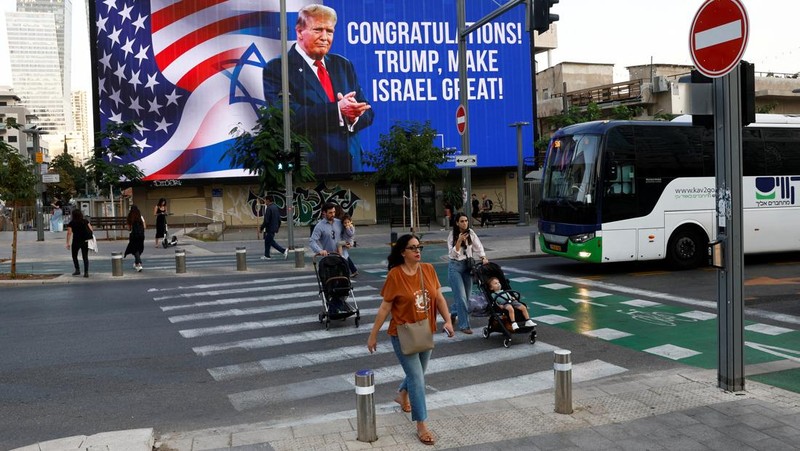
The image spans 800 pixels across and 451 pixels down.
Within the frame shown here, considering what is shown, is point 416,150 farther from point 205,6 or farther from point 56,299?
point 56,299

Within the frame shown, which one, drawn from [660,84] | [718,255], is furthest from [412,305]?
[660,84]

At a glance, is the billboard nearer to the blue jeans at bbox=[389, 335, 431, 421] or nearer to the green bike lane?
the green bike lane

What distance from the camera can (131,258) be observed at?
2356cm

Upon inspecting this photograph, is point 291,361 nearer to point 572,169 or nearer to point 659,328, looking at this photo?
point 659,328

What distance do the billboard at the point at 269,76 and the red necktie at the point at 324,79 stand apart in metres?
0.25

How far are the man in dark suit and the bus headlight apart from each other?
26253 mm

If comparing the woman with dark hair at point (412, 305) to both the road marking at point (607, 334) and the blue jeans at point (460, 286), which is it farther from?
the road marking at point (607, 334)

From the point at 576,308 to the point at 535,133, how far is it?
108 ft

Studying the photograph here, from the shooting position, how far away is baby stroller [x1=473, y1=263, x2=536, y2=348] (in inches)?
372

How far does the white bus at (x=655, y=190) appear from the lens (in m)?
15.8

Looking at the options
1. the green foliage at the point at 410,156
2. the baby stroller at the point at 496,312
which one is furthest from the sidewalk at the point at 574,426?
the green foliage at the point at 410,156

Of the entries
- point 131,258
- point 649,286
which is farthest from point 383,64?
point 649,286

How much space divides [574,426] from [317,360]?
3830 millimetres

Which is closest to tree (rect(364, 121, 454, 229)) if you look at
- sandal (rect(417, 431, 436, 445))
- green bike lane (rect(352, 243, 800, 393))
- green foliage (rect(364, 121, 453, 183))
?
green foliage (rect(364, 121, 453, 183))
